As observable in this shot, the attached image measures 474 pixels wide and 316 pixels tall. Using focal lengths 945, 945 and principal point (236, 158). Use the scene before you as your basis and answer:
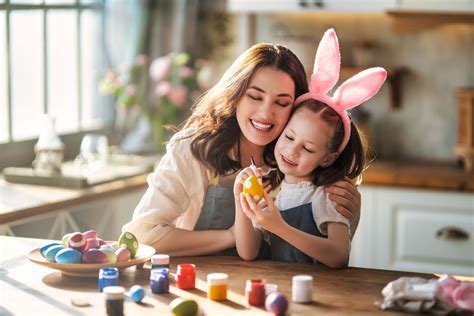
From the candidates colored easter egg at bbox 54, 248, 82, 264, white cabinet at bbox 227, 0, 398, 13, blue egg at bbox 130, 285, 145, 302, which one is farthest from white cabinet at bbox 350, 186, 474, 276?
blue egg at bbox 130, 285, 145, 302

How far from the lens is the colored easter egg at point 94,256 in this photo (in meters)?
2.29

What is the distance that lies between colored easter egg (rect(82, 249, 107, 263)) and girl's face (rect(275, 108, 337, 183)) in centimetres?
52

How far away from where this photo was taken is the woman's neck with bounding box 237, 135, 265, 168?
2648 millimetres

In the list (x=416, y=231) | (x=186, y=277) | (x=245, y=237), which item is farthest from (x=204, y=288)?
(x=416, y=231)

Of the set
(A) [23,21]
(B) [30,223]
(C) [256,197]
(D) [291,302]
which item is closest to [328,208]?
(C) [256,197]

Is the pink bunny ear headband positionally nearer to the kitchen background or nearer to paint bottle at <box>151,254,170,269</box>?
paint bottle at <box>151,254,170,269</box>

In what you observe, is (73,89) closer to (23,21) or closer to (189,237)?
(23,21)

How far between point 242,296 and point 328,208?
0.43 m

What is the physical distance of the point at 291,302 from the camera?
6.97 feet

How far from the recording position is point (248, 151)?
267 cm

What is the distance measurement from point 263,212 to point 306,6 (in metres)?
2.74

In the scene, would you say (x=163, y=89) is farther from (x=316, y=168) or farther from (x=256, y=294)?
(x=256, y=294)

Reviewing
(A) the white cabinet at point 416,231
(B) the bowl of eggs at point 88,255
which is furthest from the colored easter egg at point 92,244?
(A) the white cabinet at point 416,231

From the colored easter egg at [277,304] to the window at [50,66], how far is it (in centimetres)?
237
